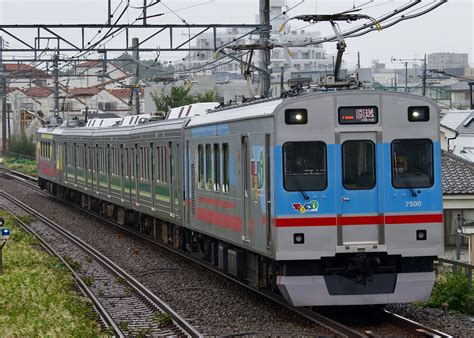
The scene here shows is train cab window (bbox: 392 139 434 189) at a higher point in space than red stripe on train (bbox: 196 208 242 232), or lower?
higher

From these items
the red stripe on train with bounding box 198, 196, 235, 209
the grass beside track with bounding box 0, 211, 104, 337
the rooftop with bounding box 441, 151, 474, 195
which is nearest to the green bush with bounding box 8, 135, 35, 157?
the rooftop with bounding box 441, 151, 474, 195

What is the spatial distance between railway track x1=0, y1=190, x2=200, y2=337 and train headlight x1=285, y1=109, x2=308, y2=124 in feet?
8.30

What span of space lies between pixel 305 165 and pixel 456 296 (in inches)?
112

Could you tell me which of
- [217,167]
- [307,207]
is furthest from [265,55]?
[307,207]

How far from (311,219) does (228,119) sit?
2.97 m

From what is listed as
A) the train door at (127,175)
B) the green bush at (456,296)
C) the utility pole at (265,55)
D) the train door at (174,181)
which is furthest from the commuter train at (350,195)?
the train door at (127,175)

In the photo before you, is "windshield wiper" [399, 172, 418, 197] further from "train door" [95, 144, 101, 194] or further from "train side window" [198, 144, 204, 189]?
"train door" [95, 144, 101, 194]

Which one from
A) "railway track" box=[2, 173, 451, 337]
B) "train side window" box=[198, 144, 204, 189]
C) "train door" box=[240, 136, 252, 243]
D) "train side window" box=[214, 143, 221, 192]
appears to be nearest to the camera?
"railway track" box=[2, 173, 451, 337]

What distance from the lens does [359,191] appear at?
1191 centimetres

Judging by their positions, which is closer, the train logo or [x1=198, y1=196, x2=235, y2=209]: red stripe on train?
the train logo

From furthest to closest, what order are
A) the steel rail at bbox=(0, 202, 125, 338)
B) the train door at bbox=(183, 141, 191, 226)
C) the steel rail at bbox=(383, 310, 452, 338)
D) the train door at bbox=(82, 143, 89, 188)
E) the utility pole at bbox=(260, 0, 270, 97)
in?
the train door at bbox=(82, 143, 89, 188)
the utility pole at bbox=(260, 0, 270, 97)
the train door at bbox=(183, 141, 191, 226)
the steel rail at bbox=(0, 202, 125, 338)
the steel rail at bbox=(383, 310, 452, 338)

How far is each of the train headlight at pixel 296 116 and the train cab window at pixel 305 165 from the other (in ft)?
0.80

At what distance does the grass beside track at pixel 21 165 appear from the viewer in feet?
194

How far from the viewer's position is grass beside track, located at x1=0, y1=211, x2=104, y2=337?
36.4ft
